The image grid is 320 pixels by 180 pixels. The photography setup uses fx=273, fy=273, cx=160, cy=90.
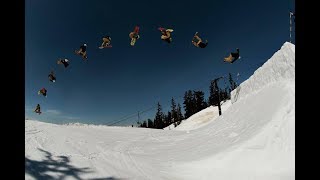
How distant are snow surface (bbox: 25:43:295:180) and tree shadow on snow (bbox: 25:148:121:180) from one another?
2cm

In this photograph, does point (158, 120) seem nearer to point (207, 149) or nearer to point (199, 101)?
point (199, 101)

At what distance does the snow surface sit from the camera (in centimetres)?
781

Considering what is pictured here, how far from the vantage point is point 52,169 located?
23.9 ft

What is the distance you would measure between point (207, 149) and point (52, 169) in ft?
19.3

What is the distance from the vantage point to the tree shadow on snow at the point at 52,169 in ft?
22.3

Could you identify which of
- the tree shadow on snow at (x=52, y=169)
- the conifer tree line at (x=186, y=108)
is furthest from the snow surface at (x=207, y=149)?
the conifer tree line at (x=186, y=108)

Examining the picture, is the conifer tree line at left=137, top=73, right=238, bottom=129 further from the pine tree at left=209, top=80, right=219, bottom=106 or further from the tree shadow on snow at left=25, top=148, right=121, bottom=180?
the tree shadow on snow at left=25, top=148, right=121, bottom=180

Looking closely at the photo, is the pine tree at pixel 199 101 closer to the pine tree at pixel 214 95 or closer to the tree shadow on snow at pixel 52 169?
the pine tree at pixel 214 95

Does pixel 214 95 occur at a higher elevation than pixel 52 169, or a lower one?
higher

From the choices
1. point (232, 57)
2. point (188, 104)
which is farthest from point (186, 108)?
point (232, 57)

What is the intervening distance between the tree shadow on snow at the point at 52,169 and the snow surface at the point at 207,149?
2 centimetres

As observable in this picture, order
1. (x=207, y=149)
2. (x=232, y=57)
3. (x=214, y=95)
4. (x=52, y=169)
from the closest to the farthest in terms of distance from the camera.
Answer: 1. (x=52, y=169)
2. (x=207, y=149)
3. (x=232, y=57)
4. (x=214, y=95)

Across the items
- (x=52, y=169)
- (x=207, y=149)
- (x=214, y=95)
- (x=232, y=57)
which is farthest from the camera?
(x=214, y=95)
